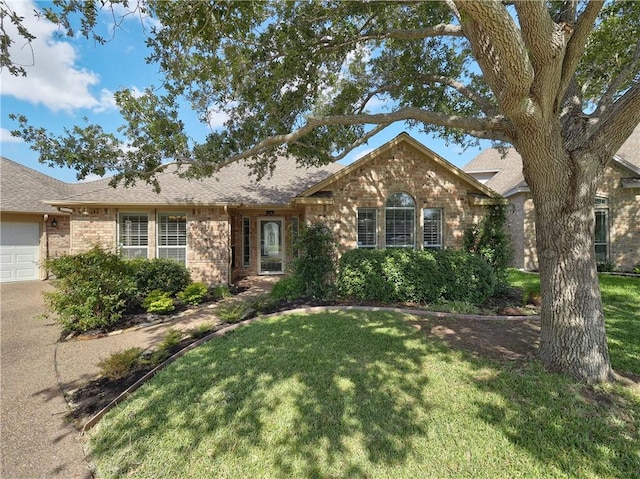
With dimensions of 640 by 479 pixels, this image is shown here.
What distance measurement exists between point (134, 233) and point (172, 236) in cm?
135

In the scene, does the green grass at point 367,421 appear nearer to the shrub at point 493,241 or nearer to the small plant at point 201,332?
the small plant at point 201,332

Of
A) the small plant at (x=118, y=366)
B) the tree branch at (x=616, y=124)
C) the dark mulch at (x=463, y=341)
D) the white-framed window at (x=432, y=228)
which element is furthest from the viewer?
the white-framed window at (x=432, y=228)

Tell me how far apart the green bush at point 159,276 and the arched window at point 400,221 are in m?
7.12

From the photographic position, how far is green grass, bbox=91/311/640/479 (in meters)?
2.56

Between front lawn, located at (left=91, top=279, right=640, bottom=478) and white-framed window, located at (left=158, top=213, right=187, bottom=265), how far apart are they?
6.87 meters

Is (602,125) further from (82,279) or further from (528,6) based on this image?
(82,279)

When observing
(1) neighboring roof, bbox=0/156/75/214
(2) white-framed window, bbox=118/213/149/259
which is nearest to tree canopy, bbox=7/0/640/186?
(2) white-framed window, bbox=118/213/149/259

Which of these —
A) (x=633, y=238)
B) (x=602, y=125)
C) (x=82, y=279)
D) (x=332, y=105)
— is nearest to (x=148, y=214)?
(x=82, y=279)

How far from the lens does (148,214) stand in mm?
10367

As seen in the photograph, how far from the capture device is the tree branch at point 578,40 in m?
3.13

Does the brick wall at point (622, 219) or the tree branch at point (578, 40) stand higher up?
the tree branch at point (578, 40)

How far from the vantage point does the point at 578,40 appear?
11.0ft

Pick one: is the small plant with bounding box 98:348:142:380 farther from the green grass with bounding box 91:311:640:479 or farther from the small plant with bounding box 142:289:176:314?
the small plant with bounding box 142:289:176:314

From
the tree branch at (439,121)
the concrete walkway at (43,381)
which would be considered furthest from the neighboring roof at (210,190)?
the tree branch at (439,121)
